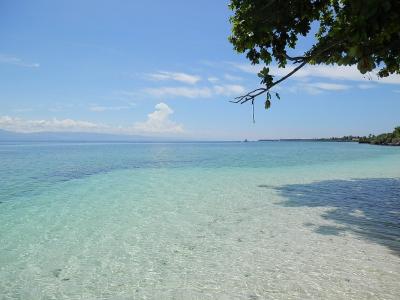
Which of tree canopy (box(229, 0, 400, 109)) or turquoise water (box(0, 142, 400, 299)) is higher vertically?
tree canopy (box(229, 0, 400, 109))

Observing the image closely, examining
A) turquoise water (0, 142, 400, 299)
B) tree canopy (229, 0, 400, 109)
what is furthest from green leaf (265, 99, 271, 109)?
turquoise water (0, 142, 400, 299)

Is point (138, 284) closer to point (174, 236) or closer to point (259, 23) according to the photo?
point (174, 236)

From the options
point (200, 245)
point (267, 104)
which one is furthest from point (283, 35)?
point (200, 245)

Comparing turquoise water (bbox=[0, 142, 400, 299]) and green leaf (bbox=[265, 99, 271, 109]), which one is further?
green leaf (bbox=[265, 99, 271, 109])

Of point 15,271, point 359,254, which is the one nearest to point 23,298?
point 15,271

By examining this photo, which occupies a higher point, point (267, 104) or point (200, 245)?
point (267, 104)

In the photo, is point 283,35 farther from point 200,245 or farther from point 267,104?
point 200,245

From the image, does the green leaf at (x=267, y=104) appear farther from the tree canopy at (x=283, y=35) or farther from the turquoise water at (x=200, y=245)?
the turquoise water at (x=200, y=245)

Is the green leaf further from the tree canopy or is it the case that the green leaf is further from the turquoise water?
the turquoise water

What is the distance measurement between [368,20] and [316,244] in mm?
6193

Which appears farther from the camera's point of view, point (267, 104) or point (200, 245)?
point (267, 104)

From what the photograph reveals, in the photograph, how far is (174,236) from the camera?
9898mm

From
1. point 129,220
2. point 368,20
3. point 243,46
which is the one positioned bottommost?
point 129,220

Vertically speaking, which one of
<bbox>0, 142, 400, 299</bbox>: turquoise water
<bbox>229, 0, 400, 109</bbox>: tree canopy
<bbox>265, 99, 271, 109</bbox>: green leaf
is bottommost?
<bbox>0, 142, 400, 299</bbox>: turquoise water
